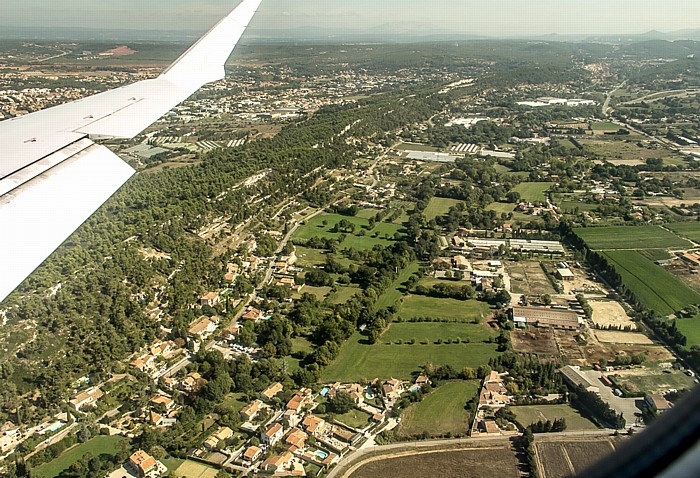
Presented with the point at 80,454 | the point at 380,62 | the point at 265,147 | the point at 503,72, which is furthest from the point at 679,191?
the point at 380,62

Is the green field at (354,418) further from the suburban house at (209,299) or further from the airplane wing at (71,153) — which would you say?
the airplane wing at (71,153)

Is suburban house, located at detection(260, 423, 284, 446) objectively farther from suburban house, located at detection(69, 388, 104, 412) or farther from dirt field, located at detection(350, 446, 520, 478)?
suburban house, located at detection(69, 388, 104, 412)

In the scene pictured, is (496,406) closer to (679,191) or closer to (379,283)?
(379,283)

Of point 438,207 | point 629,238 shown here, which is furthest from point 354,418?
point 438,207

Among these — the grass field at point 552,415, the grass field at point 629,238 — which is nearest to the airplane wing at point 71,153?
the grass field at point 552,415

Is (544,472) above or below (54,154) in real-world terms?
below

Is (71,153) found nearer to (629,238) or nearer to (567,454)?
(567,454)
